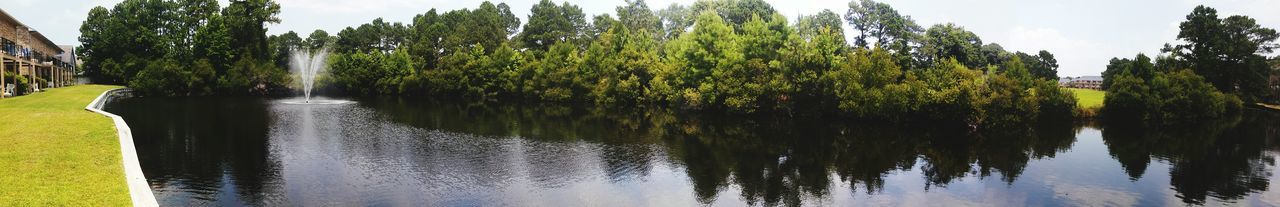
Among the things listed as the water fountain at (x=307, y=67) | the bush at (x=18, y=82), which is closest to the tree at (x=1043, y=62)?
the water fountain at (x=307, y=67)

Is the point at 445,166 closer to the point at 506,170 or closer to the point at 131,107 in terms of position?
the point at 506,170

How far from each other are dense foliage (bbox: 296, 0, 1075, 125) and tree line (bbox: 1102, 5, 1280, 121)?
5.47 metres

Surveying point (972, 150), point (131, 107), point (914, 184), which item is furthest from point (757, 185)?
point (131, 107)

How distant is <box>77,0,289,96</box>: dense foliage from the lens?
78.8m

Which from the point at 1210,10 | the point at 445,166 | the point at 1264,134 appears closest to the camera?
the point at 445,166

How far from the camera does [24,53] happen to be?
206ft

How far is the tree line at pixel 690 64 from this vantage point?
46.8m

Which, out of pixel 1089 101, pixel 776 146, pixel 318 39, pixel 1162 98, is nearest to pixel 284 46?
pixel 318 39

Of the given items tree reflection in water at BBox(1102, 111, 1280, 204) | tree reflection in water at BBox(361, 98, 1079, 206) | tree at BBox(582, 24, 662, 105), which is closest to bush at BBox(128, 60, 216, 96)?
tree reflection in water at BBox(361, 98, 1079, 206)

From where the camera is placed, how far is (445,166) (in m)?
25.5

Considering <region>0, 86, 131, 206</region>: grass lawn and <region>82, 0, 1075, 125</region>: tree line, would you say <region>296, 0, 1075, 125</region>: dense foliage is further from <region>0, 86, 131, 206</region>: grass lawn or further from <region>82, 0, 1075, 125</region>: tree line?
<region>0, 86, 131, 206</region>: grass lawn

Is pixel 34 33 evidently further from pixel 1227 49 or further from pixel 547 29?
pixel 1227 49

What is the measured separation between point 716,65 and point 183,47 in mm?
73488

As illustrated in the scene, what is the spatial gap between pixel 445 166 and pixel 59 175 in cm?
1063
